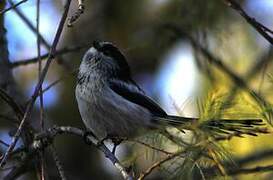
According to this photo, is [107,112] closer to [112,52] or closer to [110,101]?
[110,101]

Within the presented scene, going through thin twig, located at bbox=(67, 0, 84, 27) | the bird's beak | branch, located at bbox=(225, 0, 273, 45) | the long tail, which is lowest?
the long tail

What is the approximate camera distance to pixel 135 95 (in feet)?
14.9

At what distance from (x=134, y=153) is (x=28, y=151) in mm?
877

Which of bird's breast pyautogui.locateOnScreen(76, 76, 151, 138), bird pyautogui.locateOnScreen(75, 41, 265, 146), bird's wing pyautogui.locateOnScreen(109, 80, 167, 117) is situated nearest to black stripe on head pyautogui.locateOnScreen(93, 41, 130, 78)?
bird pyautogui.locateOnScreen(75, 41, 265, 146)

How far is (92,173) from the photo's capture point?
6934mm

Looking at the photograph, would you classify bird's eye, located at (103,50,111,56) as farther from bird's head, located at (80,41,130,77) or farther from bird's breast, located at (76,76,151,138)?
bird's breast, located at (76,76,151,138)

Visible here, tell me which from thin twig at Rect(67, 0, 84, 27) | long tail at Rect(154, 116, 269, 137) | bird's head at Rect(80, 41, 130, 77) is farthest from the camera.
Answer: bird's head at Rect(80, 41, 130, 77)

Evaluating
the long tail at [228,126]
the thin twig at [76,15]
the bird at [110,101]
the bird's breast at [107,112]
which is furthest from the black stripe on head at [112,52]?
the long tail at [228,126]

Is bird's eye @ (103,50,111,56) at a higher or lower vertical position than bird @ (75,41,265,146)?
higher

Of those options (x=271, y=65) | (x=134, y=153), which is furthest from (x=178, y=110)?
(x=271, y=65)

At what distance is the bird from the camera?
4227mm

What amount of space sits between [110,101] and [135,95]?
280 mm

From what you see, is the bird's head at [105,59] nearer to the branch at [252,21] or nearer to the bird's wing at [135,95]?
the bird's wing at [135,95]

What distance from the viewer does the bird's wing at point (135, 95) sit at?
175 inches
